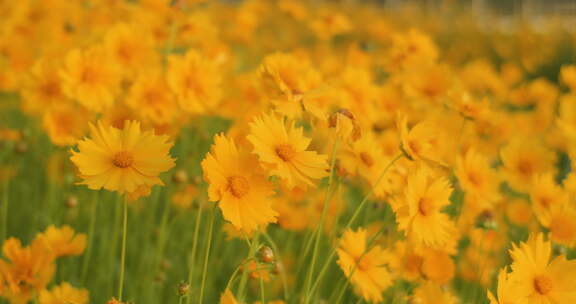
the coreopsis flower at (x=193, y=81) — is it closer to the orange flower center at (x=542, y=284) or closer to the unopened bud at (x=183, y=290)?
the unopened bud at (x=183, y=290)

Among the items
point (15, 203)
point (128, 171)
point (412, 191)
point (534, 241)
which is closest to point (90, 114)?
point (15, 203)

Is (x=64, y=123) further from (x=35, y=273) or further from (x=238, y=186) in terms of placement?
(x=238, y=186)

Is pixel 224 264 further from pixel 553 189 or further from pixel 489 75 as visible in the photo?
pixel 489 75

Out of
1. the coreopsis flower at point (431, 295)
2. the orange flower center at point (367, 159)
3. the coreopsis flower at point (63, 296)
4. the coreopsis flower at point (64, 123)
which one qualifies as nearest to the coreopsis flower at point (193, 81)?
the coreopsis flower at point (64, 123)

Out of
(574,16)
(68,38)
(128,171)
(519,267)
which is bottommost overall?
(519,267)

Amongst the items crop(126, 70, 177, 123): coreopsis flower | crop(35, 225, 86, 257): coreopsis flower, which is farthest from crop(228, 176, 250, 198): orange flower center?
crop(126, 70, 177, 123): coreopsis flower

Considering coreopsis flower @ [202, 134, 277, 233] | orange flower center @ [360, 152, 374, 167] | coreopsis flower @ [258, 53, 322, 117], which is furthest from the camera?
orange flower center @ [360, 152, 374, 167]

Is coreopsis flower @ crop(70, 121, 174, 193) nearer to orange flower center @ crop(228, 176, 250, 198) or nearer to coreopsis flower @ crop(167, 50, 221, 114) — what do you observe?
orange flower center @ crop(228, 176, 250, 198)
